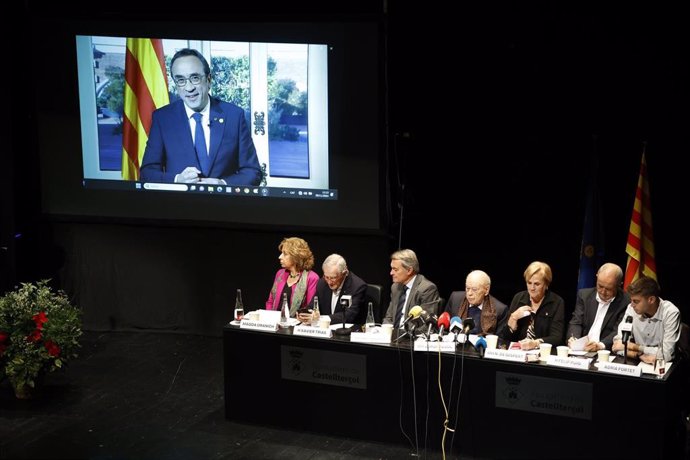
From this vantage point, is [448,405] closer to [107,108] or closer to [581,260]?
[581,260]

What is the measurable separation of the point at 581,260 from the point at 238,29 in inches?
126

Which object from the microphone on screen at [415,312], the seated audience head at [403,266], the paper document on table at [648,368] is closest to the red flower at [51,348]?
the seated audience head at [403,266]

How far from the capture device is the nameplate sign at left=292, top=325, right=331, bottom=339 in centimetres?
629

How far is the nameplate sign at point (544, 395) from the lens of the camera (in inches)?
221

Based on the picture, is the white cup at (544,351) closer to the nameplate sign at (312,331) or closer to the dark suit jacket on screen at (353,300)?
the nameplate sign at (312,331)

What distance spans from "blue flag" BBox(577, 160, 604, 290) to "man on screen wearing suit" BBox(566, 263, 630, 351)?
116 centimetres

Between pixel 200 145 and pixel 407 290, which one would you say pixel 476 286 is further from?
pixel 200 145

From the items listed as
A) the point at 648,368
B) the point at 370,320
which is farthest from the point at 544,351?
the point at 370,320

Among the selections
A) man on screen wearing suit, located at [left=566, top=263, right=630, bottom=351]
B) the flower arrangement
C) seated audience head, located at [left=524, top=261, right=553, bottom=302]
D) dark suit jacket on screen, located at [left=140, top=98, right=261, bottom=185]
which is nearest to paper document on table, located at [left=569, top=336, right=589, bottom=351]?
man on screen wearing suit, located at [left=566, top=263, right=630, bottom=351]

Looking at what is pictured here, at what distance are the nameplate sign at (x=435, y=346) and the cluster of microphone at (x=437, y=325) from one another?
4 centimetres

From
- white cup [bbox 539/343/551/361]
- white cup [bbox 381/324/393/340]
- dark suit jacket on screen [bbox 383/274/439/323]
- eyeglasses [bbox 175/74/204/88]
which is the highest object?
eyeglasses [bbox 175/74/204/88]

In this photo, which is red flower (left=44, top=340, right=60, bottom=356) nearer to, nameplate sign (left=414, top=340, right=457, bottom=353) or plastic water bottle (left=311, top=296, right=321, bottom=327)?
plastic water bottle (left=311, top=296, right=321, bottom=327)

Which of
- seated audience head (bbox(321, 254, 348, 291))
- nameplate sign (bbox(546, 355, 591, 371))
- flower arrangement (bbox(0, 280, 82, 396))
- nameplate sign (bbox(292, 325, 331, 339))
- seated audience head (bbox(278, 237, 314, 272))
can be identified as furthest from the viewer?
seated audience head (bbox(278, 237, 314, 272))

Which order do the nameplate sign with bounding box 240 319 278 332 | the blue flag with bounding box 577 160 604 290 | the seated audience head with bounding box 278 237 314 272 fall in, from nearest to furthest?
the nameplate sign with bounding box 240 319 278 332, the seated audience head with bounding box 278 237 314 272, the blue flag with bounding box 577 160 604 290
